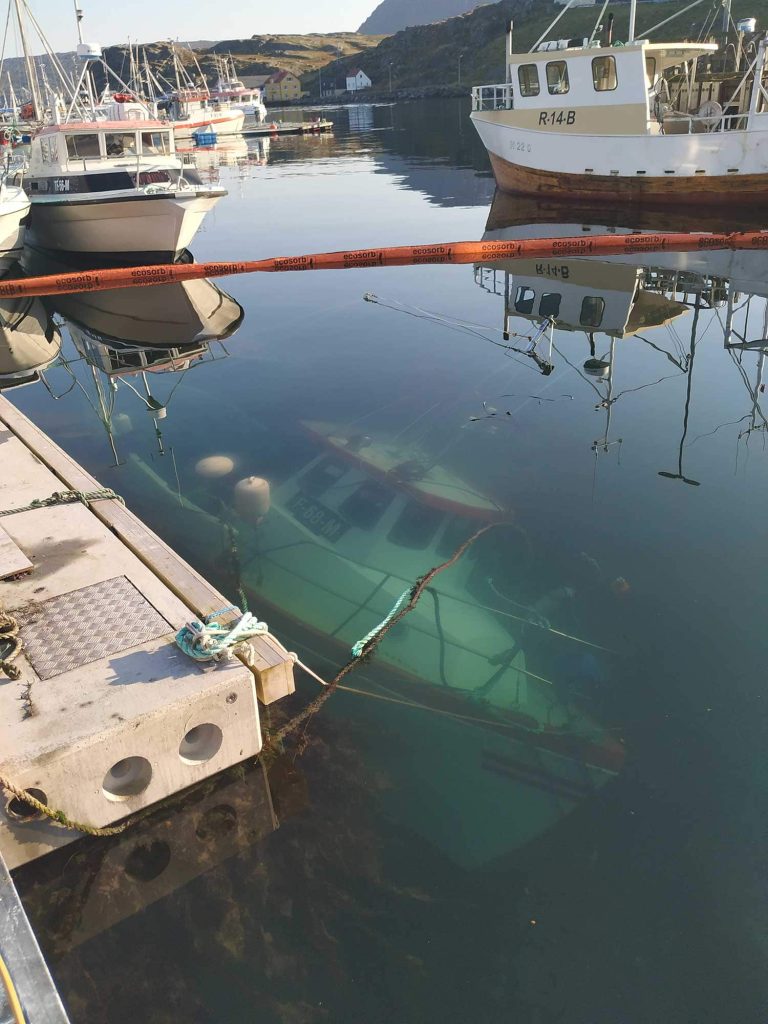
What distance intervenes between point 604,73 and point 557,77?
5.57ft

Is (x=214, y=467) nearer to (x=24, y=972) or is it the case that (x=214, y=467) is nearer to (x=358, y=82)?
(x=24, y=972)

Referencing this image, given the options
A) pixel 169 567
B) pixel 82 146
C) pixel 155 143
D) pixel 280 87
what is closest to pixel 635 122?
pixel 155 143

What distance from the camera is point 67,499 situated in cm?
616

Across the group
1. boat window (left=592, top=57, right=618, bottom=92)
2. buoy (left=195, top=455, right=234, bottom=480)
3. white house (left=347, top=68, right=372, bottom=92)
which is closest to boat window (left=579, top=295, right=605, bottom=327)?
buoy (left=195, top=455, right=234, bottom=480)

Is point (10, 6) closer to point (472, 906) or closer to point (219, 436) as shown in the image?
point (219, 436)

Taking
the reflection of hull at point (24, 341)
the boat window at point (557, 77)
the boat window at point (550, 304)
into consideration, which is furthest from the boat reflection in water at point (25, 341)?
the boat window at point (557, 77)

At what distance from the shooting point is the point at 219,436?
370 inches

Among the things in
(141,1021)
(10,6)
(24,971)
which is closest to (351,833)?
(141,1021)

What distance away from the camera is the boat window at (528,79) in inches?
968

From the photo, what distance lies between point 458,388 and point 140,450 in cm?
423

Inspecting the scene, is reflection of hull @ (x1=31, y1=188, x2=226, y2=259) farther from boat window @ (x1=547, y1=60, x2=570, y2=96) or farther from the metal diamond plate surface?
the metal diamond plate surface

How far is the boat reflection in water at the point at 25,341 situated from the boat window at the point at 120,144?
20.6 ft

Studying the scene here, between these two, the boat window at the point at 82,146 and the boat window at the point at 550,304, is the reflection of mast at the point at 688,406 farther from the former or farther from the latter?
the boat window at the point at 82,146

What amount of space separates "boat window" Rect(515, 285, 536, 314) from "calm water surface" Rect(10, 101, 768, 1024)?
801 millimetres
